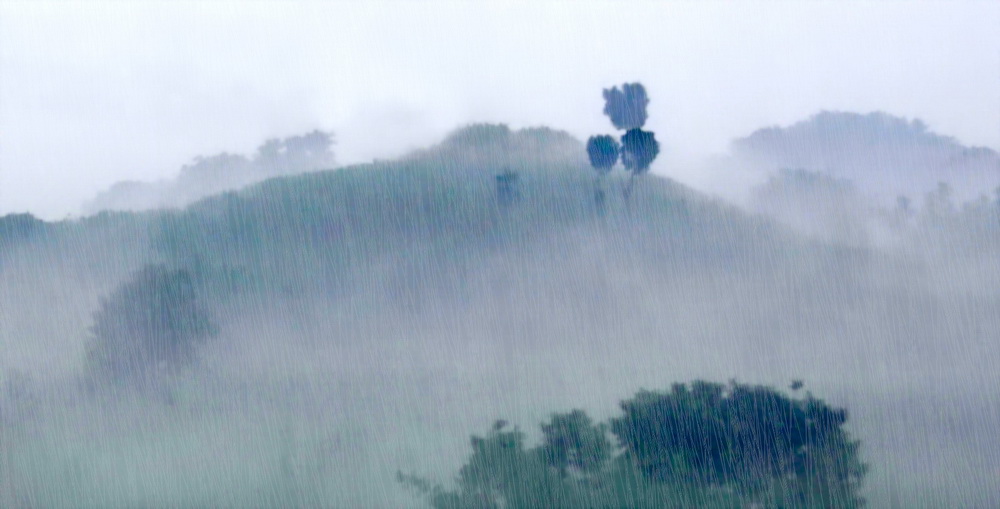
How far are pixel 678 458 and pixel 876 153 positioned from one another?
7.35ft

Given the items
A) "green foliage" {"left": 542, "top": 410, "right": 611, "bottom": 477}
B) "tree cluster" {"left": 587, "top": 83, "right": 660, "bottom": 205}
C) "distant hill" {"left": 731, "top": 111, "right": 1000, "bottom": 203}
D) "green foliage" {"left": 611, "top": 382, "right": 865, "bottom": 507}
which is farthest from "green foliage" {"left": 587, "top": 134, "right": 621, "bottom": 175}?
"green foliage" {"left": 542, "top": 410, "right": 611, "bottom": 477}

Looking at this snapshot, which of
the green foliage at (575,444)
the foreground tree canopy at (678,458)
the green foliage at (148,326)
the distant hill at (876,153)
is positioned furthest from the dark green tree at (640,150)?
the green foliage at (148,326)

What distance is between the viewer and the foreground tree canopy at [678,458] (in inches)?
196

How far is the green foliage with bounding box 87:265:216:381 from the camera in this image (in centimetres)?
519

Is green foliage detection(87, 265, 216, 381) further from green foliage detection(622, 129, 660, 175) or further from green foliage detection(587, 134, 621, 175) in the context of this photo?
green foliage detection(622, 129, 660, 175)

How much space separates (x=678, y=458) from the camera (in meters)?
5.08

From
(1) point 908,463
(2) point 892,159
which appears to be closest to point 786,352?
(1) point 908,463

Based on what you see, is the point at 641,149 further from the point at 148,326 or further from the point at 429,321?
the point at 148,326

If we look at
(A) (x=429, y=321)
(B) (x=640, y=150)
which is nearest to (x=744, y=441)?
(B) (x=640, y=150)

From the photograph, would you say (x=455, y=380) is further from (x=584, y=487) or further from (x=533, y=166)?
(x=533, y=166)

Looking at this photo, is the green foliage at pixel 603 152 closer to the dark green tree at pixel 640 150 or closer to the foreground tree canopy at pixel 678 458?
the dark green tree at pixel 640 150

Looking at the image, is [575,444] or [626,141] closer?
[575,444]

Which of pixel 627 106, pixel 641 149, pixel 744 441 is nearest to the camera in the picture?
pixel 744 441

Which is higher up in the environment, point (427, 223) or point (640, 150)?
point (640, 150)
